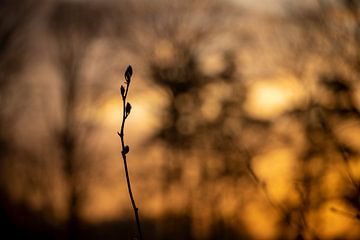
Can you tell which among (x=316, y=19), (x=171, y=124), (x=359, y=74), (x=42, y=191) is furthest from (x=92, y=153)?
(x=359, y=74)

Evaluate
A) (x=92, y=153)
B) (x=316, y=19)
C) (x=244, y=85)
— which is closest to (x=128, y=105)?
(x=316, y=19)

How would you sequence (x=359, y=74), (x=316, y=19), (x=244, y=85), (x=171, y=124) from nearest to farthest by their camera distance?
(x=359, y=74) → (x=316, y=19) → (x=244, y=85) → (x=171, y=124)

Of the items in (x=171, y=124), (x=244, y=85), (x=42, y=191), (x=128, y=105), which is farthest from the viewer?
(x=42, y=191)

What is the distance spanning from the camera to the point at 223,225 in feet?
56.1

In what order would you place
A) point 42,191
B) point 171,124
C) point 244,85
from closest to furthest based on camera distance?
point 244,85 → point 171,124 → point 42,191

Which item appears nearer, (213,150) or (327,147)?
(327,147)

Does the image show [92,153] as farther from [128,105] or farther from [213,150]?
[128,105]

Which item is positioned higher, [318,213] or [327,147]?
[327,147]

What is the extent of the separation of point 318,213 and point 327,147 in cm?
298

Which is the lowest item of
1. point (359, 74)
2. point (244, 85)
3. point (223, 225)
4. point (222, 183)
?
point (223, 225)

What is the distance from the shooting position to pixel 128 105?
81.4 inches

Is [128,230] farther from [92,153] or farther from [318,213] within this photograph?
[318,213]

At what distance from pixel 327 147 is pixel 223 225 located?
6.74 m

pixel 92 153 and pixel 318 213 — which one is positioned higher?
pixel 92 153
